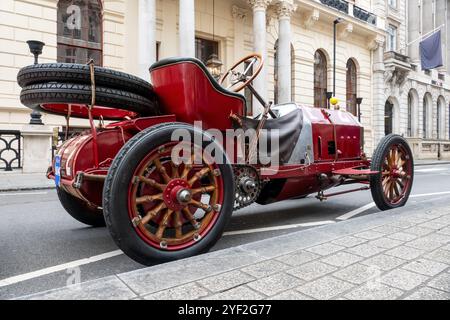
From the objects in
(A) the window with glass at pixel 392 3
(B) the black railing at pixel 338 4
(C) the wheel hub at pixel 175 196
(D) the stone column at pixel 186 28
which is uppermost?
(A) the window with glass at pixel 392 3

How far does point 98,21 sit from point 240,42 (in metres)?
7.54

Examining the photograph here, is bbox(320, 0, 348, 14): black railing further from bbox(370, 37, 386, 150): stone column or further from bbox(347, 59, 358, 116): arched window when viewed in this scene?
bbox(370, 37, 386, 150): stone column

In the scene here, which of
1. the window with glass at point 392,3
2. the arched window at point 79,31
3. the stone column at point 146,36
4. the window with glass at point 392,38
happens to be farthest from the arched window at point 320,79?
the arched window at point 79,31

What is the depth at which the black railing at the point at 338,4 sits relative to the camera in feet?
70.3

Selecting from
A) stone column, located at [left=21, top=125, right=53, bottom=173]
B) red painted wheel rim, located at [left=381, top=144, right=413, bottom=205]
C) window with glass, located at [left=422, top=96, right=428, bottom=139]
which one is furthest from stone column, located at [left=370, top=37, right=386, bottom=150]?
stone column, located at [left=21, top=125, right=53, bottom=173]

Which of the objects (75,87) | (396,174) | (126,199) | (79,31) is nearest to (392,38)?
(79,31)

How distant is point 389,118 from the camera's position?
28594 mm

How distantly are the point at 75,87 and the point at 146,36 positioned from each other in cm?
1153

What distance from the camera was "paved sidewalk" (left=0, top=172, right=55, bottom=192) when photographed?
315 inches

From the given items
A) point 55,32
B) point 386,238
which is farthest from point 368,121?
point 386,238

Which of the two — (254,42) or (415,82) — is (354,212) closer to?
(254,42)

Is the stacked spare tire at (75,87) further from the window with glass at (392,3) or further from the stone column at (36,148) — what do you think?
the window with glass at (392,3)

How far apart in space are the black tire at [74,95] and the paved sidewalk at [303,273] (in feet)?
4.70

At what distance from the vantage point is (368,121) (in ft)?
86.5
